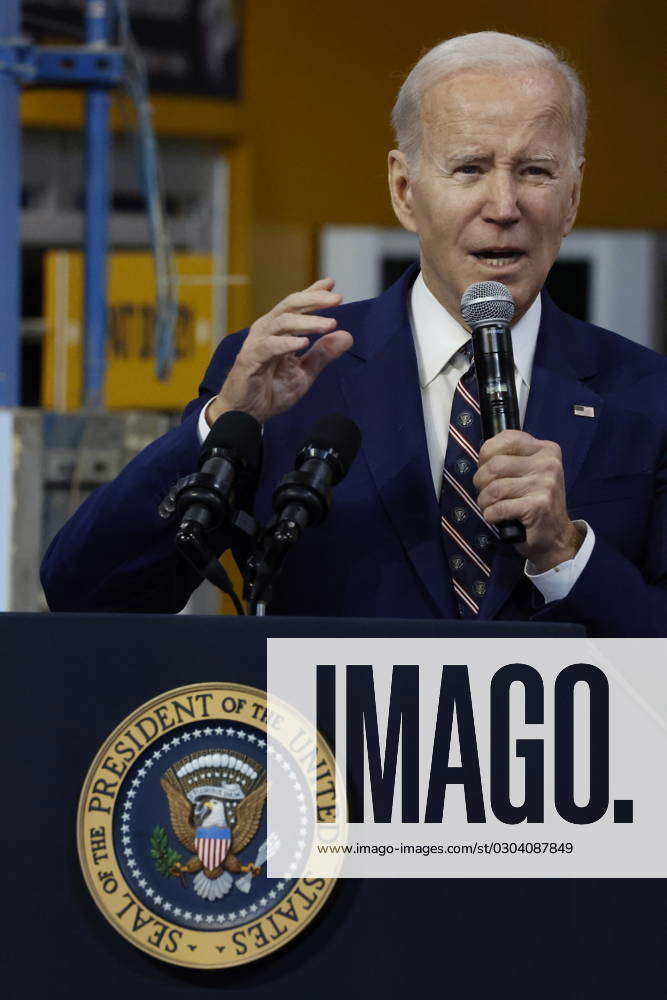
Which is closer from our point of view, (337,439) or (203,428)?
(337,439)

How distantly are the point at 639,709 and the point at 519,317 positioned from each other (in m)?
0.57

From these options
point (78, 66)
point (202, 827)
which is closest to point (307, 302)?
point (202, 827)

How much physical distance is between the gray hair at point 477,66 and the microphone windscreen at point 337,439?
1.42 ft

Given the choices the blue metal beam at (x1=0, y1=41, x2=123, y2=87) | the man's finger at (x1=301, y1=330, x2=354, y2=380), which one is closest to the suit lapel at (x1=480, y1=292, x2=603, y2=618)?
the man's finger at (x1=301, y1=330, x2=354, y2=380)

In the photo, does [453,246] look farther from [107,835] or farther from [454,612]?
[107,835]

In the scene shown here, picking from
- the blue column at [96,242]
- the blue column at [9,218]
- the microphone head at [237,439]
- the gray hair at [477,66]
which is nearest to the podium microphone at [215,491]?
the microphone head at [237,439]

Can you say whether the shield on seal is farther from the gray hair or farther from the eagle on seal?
the gray hair

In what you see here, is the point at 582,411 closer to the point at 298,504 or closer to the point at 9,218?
the point at 298,504

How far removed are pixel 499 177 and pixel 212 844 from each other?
0.76 metres

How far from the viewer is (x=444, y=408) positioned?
5.49 feet

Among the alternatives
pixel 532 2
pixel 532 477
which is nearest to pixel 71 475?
pixel 532 477

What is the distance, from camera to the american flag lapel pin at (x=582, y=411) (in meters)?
1.62

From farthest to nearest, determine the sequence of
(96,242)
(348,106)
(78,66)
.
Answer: (348,106) < (96,242) < (78,66)

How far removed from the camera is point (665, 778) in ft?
4.02
